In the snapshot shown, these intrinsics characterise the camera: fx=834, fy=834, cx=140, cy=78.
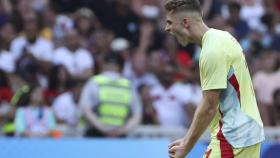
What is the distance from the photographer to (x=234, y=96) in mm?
5996

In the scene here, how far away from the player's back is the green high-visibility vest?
5.32 meters

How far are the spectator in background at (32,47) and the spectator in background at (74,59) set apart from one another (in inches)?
6.5

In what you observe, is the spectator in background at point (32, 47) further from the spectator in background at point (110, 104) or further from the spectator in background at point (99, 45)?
the spectator in background at point (110, 104)

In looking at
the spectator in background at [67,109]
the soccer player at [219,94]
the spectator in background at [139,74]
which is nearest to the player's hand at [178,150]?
the soccer player at [219,94]

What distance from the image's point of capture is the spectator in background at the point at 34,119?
11.0 meters

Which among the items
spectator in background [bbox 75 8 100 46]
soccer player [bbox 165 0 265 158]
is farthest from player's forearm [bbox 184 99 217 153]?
spectator in background [bbox 75 8 100 46]

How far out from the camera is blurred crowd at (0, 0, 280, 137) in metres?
11.4

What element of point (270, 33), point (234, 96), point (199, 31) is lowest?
point (234, 96)

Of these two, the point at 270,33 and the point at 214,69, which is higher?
the point at 270,33

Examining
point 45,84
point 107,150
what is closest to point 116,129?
point 107,150

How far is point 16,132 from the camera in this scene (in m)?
11.1

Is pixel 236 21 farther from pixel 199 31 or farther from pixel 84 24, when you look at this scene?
pixel 199 31

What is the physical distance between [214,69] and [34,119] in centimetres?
563

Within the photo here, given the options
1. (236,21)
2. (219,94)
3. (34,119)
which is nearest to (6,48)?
(34,119)
